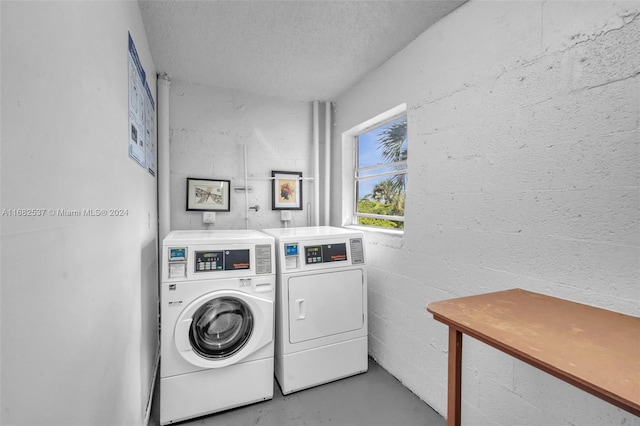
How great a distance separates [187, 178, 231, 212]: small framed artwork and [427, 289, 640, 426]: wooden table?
2.31m

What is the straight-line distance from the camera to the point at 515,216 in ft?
4.77

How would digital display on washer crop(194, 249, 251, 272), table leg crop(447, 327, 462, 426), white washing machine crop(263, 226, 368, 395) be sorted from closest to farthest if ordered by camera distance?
table leg crop(447, 327, 462, 426)
digital display on washer crop(194, 249, 251, 272)
white washing machine crop(263, 226, 368, 395)

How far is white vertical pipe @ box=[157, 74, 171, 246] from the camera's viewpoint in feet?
8.45

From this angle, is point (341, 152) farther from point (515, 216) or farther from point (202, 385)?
point (202, 385)

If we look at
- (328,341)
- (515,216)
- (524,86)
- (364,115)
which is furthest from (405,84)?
(328,341)

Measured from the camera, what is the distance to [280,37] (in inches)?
80.7

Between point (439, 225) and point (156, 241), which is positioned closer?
point (439, 225)

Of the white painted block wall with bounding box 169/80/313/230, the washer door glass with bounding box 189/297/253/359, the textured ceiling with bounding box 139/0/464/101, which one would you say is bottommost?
the washer door glass with bounding box 189/297/253/359

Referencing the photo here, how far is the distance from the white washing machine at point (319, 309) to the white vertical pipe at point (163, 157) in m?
1.22

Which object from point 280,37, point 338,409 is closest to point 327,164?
point 280,37

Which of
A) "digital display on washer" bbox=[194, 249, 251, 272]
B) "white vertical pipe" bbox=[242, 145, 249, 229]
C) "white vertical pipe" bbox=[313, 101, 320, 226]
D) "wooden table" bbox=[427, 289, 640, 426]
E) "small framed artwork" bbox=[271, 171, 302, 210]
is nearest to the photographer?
"wooden table" bbox=[427, 289, 640, 426]

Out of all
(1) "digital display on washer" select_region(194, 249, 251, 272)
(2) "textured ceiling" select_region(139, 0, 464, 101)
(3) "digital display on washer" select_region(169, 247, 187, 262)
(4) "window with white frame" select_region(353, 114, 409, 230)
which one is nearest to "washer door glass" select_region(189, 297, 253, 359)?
(1) "digital display on washer" select_region(194, 249, 251, 272)

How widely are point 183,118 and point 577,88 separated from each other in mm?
2905

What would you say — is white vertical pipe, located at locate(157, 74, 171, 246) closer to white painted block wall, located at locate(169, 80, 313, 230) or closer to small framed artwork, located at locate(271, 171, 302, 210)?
white painted block wall, located at locate(169, 80, 313, 230)
